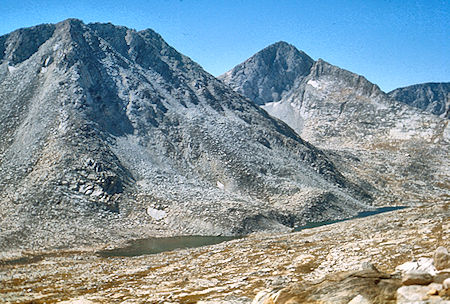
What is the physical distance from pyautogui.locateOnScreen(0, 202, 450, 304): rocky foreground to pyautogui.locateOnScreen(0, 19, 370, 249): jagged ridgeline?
23.2 m

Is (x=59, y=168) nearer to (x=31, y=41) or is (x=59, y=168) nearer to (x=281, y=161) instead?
(x=281, y=161)

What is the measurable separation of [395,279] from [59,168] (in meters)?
69.0

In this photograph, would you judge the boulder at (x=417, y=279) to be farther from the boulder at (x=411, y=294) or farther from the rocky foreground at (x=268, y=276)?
the boulder at (x=411, y=294)

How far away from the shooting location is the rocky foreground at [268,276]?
447 inches

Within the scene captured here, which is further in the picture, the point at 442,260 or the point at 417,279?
the point at 442,260

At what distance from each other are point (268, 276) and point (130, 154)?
6876cm

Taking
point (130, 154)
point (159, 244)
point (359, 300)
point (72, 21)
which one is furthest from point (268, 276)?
point (72, 21)

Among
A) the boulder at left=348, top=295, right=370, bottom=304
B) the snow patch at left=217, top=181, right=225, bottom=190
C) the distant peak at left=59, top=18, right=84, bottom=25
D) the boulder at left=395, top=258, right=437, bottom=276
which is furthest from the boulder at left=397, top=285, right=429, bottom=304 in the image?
the distant peak at left=59, top=18, right=84, bottom=25

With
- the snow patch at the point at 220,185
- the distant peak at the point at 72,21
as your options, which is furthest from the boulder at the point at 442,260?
the distant peak at the point at 72,21

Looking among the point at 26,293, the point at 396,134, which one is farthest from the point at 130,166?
the point at 396,134

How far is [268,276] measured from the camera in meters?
23.0

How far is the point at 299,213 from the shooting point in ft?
250

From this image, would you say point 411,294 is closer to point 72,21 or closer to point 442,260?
point 442,260

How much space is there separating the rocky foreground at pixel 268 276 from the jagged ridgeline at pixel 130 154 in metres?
23.2
